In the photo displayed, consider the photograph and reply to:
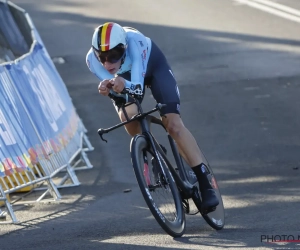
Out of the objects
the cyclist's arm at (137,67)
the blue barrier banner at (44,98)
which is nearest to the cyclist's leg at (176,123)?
the cyclist's arm at (137,67)

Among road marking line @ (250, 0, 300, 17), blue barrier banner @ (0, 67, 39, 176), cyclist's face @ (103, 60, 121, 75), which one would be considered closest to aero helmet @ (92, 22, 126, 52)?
cyclist's face @ (103, 60, 121, 75)

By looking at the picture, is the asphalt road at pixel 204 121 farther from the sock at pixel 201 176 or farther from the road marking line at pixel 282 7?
the sock at pixel 201 176

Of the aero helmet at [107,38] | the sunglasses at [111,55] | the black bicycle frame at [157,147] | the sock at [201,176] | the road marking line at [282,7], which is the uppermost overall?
the aero helmet at [107,38]

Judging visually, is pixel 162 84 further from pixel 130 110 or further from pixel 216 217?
pixel 216 217

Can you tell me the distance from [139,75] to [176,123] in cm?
64

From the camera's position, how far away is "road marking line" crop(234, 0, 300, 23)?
821 inches

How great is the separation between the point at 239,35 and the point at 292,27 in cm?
132

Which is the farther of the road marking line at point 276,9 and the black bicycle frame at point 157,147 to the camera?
the road marking line at point 276,9

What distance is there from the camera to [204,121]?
12.9 m

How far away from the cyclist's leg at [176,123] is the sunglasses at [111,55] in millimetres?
568

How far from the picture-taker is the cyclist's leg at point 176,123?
6930 mm

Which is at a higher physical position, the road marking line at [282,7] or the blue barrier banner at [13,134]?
the blue barrier banner at [13,134]

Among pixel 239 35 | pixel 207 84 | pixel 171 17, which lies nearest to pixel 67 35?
pixel 171 17

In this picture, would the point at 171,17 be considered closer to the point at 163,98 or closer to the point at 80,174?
the point at 80,174
